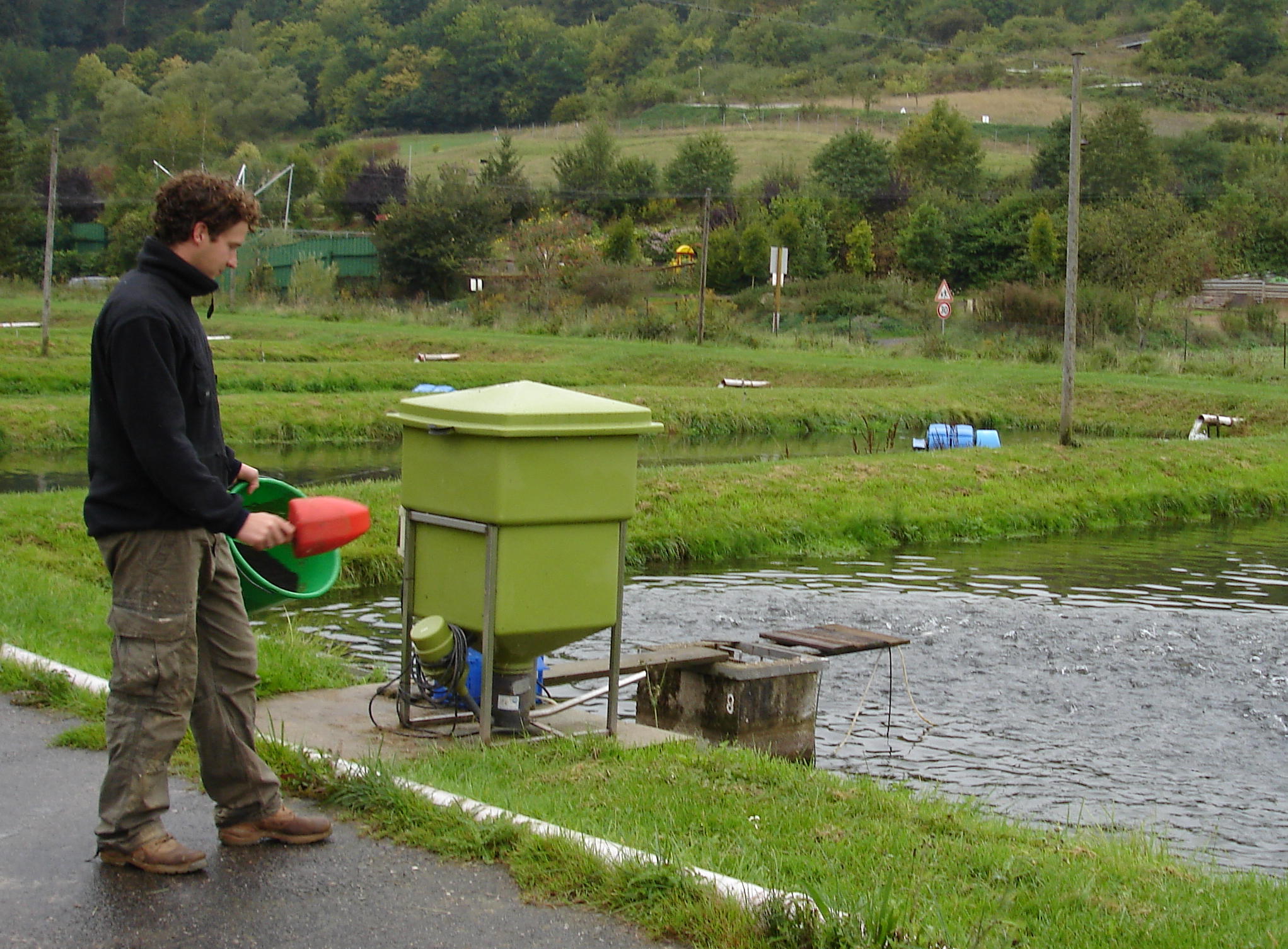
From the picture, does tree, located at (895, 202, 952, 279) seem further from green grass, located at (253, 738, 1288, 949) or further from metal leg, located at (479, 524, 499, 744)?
metal leg, located at (479, 524, 499, 744)

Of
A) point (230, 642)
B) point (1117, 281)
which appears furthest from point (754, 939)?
point (1117, 281)

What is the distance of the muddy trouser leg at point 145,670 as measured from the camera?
4820 millimetres

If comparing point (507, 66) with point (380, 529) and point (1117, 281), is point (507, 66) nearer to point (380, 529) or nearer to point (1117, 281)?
point (1117, 281)

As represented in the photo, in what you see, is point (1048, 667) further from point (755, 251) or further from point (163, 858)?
point (755, 251)

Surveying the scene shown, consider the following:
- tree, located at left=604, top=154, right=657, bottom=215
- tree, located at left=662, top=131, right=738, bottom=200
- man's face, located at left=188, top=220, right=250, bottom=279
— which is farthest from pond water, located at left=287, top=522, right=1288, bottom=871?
tree, located at left=662, top=131, right=738, bottom=200

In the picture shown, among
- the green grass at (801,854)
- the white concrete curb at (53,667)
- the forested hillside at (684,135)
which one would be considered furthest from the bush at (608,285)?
the green grass at (801,854)

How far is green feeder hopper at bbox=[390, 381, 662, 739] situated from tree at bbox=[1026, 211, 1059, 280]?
219ft

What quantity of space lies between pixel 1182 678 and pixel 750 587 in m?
4.73

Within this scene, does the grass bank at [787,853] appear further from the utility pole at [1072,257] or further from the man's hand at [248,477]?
the utility pole at [1072,257]

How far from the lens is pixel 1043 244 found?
7069cm

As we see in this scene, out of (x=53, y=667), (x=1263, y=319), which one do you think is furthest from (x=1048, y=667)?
(x=1263, y=319)

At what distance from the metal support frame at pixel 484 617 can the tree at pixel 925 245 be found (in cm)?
7165

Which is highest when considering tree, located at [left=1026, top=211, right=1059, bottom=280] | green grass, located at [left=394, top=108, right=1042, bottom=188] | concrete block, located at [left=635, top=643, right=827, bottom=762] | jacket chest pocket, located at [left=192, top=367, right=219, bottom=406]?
green grass, located at [left=394, top=108, right=1042, bottom=188]

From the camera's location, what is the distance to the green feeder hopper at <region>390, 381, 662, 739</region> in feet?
20.7
